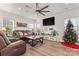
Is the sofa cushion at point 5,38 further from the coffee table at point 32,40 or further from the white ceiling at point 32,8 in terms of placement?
the white ceiling at point 32,8

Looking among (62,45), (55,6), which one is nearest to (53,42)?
(62,45)

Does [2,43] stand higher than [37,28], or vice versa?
[37,28]

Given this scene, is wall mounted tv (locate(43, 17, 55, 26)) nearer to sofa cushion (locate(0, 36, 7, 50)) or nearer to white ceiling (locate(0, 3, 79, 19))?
white ceiling (locate(0, 3, 79, 19))

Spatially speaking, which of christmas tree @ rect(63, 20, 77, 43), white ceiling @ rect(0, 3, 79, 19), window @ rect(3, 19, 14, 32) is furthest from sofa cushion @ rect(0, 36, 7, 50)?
christmas tree @ rect(63, 20, 77, 43)

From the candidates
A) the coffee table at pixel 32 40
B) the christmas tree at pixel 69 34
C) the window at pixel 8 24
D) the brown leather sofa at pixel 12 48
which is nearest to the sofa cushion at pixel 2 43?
the brown leather sofa at pixel 12 48

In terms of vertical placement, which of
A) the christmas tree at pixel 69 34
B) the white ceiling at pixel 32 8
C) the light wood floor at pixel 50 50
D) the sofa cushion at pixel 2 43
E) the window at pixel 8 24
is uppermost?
the white ceiling at pixel 32 8

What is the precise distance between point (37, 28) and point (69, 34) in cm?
74

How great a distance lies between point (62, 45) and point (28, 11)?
1094 mm

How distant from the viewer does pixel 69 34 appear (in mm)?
2203

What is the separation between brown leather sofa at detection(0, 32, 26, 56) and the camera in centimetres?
213

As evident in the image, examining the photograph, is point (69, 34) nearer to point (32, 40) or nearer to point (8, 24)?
point (32, 40)

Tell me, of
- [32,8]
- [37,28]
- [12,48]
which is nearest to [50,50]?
[37,28]

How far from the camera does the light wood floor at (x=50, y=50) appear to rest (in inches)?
85.9

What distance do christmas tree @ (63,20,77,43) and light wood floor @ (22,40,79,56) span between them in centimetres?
19
